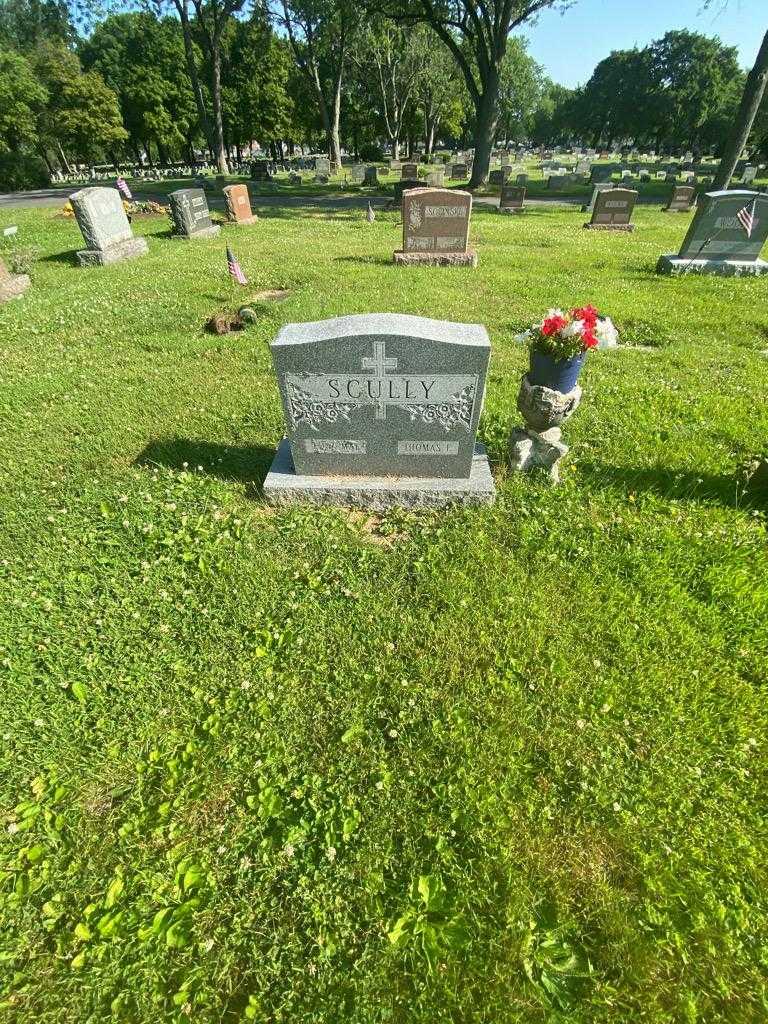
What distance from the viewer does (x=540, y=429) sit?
4.30 m

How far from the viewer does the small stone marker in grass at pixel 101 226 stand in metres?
12.1

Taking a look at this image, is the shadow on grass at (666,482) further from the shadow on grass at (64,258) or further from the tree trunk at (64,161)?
the tree trunk at (64,161)

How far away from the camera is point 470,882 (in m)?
2.22

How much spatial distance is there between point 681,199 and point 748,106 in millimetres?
6715

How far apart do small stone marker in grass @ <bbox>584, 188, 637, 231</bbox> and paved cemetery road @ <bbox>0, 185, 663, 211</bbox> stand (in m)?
8.11

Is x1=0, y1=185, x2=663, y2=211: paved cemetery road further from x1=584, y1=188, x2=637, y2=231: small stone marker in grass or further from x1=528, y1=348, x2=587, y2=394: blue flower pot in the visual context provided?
x1=528, y1=348, x2=587, y2=394: blue flower pot

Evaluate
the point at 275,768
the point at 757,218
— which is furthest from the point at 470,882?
the point at 757,218

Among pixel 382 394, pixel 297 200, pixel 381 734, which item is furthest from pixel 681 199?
pixel 381 734

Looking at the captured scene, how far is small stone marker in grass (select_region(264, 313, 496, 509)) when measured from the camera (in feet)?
12.2

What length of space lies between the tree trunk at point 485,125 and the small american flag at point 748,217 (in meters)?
19.7

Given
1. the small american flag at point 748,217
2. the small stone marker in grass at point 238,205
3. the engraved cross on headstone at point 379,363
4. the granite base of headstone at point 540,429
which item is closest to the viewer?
the engraved cross on headstone at point 379,363

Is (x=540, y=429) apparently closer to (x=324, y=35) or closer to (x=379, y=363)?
(x=379, y=363)

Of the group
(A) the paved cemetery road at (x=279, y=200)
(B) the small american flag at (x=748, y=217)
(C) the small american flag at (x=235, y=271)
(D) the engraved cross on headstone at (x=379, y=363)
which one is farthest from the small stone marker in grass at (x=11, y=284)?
(B) the small american flag at (x=748, y=217)

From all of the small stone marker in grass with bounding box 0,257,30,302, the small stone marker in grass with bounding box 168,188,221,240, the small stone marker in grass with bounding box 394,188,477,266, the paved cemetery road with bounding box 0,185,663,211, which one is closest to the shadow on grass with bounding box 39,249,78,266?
the small stone marker in grass with bounding box 0,257,30,302
